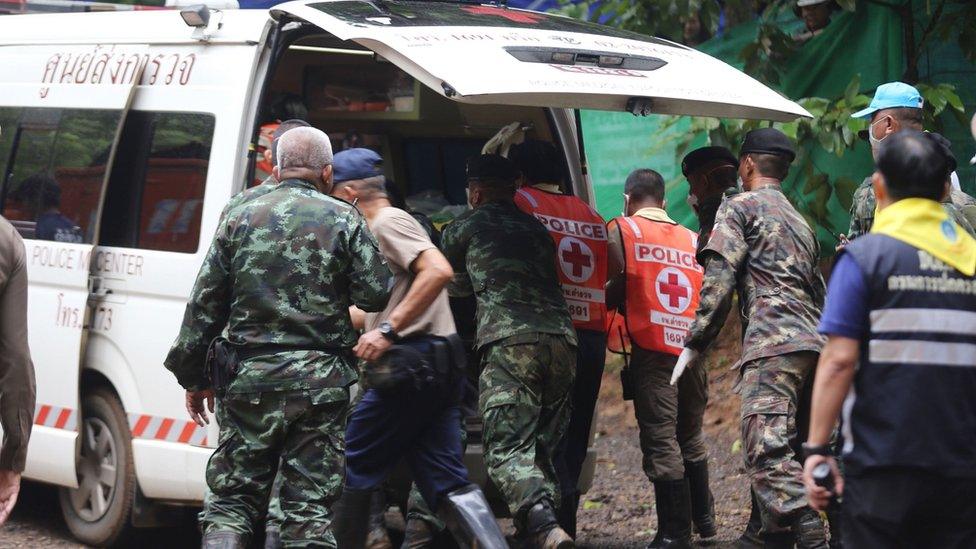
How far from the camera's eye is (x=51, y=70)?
7316 mm

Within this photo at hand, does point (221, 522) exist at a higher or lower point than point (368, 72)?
lower

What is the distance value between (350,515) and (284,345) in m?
1.03

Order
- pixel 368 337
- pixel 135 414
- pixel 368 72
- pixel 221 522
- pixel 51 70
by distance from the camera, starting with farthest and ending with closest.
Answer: pixel 368 72, pixel 51 70, pixel 135 414, pixel 368 337, pixel 221 522

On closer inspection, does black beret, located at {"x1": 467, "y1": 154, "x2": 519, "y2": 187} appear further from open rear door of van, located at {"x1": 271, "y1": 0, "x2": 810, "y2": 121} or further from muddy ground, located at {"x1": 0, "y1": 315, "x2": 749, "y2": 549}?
muddy ground, located at {"x1": 0, "y1": 315, "x2": 749, "y2": 549}

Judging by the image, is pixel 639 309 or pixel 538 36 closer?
pixel 538 36

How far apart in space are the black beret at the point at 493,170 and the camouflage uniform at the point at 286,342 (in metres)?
1.10

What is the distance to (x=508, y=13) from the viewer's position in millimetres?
6938

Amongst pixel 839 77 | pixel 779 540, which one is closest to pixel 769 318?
pixel 779 540

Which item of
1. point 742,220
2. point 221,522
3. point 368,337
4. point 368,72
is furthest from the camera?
point 368,72

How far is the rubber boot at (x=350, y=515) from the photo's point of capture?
239 inches

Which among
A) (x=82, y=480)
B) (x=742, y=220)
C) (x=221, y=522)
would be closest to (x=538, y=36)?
(x=742, y=220)

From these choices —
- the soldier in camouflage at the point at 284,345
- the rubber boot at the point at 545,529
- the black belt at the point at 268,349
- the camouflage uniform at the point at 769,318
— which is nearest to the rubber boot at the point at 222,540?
the soldier in camouflage at the point at 284,345

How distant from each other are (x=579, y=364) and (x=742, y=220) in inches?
43.0

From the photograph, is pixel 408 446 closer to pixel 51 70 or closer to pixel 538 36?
pixel 538 36
